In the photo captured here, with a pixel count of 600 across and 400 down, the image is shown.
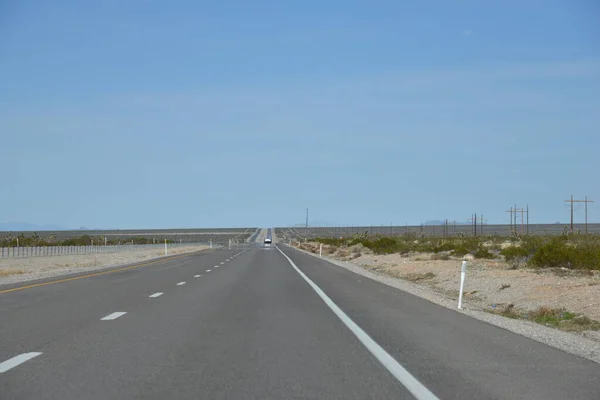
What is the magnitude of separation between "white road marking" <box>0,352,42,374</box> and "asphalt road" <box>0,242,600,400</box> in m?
0.01

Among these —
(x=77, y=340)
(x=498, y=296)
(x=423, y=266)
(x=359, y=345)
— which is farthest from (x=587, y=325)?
(x=423, y=266)

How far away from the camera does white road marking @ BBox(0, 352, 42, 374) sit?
904 centimetres

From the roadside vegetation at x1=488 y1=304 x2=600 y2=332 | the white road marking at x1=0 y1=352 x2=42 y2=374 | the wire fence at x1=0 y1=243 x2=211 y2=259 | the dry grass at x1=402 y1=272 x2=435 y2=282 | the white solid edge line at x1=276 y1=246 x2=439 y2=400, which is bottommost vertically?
the wire fence at x1=0 y1=243 x2=211 y2=259

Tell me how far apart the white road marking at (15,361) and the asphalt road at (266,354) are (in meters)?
0.01

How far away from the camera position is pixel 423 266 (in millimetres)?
41156

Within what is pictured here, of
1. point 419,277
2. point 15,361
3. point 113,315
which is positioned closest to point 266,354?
point 15,361

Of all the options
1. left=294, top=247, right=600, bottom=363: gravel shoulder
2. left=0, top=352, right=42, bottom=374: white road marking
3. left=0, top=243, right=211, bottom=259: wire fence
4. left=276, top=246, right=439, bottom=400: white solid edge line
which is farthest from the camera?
left=0, top=243, right=211, bottom=259: wire fence

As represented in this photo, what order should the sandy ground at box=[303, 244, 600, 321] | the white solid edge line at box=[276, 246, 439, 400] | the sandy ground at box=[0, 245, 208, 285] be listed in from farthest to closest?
the sandy ground at box=[0, 245, 208, 285] < the sandy ground at box=[303, 244, 600, 321] < the white solid edge line at box=[276, 246, 439, 400]

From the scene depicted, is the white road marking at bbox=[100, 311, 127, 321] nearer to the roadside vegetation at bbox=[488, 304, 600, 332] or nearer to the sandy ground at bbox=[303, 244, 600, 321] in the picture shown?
the roadside vegetation at bbox=[488, 304, 600, 332]

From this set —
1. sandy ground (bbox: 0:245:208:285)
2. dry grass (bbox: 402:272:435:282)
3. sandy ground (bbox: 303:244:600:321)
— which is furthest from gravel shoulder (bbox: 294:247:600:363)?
sandy ground (bbox: 0:245:208:285)

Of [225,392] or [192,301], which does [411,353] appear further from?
[192,301]

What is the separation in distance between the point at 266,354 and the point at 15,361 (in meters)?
3.08

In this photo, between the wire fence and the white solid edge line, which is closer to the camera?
the white solid edge line

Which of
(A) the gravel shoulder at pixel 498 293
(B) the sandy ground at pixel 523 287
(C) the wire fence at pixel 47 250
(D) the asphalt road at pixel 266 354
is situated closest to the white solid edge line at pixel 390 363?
(D) the asphalt road at pixel 266 354
